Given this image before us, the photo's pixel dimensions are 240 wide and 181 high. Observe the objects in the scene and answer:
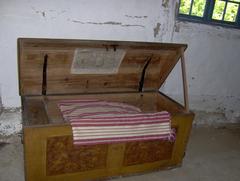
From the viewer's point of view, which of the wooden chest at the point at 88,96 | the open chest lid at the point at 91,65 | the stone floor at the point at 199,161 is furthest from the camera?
the stone floor at the point at 199,161

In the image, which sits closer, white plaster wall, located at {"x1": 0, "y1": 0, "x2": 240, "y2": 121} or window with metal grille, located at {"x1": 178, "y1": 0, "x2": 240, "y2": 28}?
white plaster wall, located at {"x1": 0, "y1": 0, "x2": 240, "y2": 121}

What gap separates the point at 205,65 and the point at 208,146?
3.16ft

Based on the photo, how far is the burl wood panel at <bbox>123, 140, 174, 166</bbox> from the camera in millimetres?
1951

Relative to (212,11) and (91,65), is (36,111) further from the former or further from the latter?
(212,11)

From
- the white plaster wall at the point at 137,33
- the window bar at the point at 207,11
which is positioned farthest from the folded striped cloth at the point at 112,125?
the window bar at the point at 207,11

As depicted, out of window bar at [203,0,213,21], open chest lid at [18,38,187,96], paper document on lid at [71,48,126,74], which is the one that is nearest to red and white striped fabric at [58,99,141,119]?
open chest lid at [18,38,187,96]

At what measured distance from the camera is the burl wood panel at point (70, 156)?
1694 millimetres

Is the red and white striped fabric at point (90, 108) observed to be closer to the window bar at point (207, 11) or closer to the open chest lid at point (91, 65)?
the open chest lid at point (91, 65)

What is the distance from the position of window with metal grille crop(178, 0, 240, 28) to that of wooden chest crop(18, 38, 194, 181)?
912 mm

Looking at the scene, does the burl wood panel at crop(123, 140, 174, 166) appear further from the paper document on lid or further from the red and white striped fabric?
the paper document on lid

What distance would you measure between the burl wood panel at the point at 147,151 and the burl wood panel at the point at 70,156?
20 centimetres

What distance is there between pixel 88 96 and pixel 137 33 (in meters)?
0.81

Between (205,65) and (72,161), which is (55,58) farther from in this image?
(205,65)

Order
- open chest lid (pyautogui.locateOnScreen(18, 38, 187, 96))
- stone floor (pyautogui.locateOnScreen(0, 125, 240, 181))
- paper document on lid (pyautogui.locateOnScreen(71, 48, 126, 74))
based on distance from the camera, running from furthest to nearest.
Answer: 1. stone floor (pyautogui.locateOnScreen(0, 125, 240, 181))
2. paper document on lid (pyautogui.locateOnScreen(71, 48, 126, 74))
3. open chest lid (pyautogui.locateOnScreen(18, 38, 187, 96))
